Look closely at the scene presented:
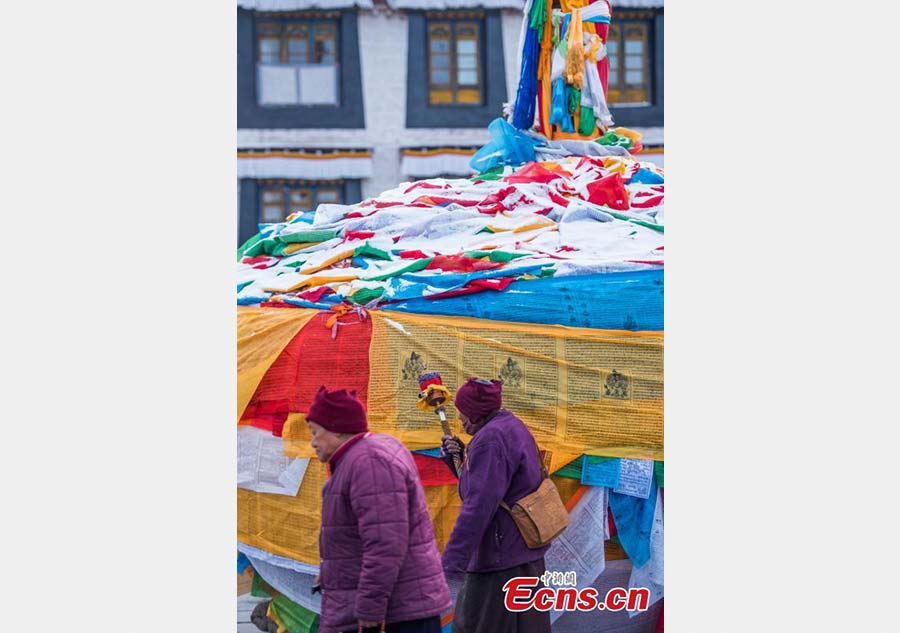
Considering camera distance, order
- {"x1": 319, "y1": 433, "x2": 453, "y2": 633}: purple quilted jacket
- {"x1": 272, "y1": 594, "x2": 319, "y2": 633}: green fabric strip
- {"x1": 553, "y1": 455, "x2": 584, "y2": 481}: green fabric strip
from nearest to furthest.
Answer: {"x1": 319, "y1": 433, "x2": 453, "y2": 633}: purple quilted jacket
{"x1": 553, "y1": 455, "x2": 584, "y2": 481}: green fabric strip
{"x1": 272, "y1": 594, "x2": 319, "y2": 633}: green fabric strip

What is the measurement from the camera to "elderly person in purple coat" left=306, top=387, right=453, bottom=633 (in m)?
4.05

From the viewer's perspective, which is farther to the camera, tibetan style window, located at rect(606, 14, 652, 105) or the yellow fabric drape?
tibetan style window, located at rect(606, 14, 652, 105)

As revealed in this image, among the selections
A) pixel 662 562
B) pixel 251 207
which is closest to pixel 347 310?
pixel 662 562

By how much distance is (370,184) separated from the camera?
423 inches

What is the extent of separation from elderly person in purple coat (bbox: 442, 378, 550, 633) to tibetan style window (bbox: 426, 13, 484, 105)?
581 cm

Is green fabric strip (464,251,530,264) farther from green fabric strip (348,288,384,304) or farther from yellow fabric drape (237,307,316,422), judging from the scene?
yellow fabric drape (237,307,316,422)

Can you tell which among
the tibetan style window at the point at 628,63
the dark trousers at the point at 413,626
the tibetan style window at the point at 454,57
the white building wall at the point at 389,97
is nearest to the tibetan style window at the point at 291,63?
the tibetan style window at the point at 628,63

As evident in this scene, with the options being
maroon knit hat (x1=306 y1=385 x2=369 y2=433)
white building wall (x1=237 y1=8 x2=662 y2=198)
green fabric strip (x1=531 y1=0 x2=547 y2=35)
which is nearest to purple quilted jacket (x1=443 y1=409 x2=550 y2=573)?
maroon knit hat (x1=306 y1=385 x2=369 y2=433)

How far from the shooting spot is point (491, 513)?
4770 mm

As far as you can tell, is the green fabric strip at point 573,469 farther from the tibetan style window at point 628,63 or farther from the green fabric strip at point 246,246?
the green fabric strip at point 246,246

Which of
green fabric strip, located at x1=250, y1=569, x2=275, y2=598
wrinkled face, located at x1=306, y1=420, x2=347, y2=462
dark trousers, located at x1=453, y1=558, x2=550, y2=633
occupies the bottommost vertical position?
green fabric strip, located at x1=250, y1=569, x2=275, y2=598

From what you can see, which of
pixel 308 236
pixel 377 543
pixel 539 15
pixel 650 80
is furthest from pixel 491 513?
pixel 539 15

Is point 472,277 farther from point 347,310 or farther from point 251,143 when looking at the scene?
point 251,143

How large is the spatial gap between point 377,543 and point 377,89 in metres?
6.92
